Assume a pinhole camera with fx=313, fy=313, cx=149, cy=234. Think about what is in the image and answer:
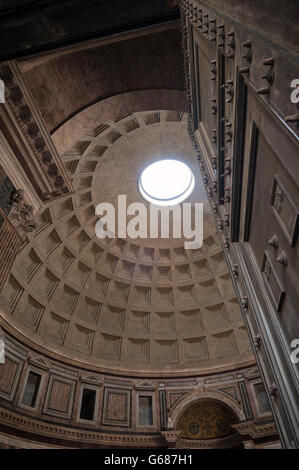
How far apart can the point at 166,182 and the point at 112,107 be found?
957cm

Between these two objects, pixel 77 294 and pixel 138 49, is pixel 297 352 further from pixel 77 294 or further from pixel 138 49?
pixel 77 294

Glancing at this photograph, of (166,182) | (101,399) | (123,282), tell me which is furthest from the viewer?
(166,182)

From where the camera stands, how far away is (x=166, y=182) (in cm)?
1712

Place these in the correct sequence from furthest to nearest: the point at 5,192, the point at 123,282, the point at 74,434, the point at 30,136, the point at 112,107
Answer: the point at 123,282, the point at 74,434, the point at 112,107, the point at 30,136, the point at 5,192

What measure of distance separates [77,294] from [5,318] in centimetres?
382

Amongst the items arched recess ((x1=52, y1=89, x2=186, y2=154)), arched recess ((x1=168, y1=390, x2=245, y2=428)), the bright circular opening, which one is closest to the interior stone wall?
arched recess ((x1=168, y1=390, x2=245, y2=428))

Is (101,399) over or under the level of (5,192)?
over

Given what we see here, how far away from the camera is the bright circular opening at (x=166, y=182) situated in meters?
16.2

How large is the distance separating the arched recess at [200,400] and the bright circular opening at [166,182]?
8.89 m

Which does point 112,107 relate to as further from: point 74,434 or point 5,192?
point 74,434

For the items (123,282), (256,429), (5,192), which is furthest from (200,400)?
(5,192)

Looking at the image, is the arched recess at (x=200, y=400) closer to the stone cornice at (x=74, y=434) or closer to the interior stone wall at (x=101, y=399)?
the interior stone wall at (x=101, y=399)

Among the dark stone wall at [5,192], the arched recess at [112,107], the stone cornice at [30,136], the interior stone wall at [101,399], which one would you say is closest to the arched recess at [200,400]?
the interior stone wall at [101,399]

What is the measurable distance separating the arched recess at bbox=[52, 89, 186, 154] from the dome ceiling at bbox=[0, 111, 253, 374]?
3810 millimetres
